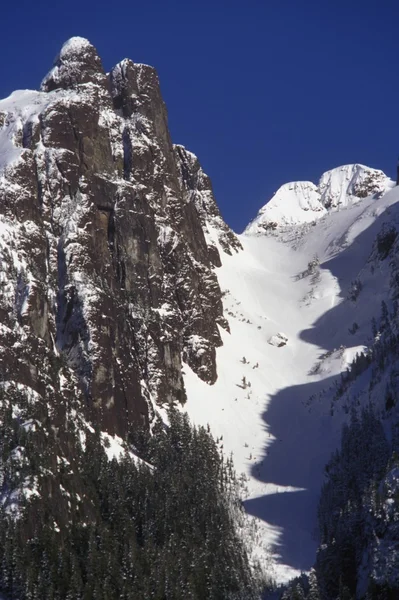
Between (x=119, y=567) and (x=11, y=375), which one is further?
(x=11, y=375)

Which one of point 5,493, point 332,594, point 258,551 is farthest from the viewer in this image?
point 258,551

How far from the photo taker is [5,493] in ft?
558

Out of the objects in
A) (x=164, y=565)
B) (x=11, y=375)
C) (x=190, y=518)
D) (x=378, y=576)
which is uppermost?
(x=11, y=375)

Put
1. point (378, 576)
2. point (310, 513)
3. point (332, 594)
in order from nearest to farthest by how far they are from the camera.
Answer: point (378, 576)
point (332, 594)
point (310, 513)

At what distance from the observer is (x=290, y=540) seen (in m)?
Result: 186

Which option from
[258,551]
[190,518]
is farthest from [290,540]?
[190,518]

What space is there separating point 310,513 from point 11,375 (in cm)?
6930

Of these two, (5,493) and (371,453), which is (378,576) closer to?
(371,453)

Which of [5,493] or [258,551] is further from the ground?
[5,493]

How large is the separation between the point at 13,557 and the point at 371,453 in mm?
71044

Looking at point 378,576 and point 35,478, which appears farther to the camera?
point 35,478

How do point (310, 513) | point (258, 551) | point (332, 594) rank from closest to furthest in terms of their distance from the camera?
point (332, 594) < point (258, 551) < point (310, 513)

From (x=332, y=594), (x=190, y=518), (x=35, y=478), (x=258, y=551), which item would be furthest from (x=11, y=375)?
(x=332, y=594)

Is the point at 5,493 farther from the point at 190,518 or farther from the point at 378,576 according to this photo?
the point at 378,576
